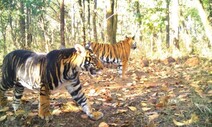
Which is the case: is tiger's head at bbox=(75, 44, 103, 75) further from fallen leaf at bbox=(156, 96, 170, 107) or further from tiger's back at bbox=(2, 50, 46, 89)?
fallen leaf at bbox=(156, 96, 170, 107)

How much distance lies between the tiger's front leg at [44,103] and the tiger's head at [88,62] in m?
0.63

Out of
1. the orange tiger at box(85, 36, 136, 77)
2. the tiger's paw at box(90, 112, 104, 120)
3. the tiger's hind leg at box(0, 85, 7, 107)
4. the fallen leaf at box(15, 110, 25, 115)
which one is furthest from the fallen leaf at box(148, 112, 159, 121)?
the orange tiger at box(85, 36, 136, 77)

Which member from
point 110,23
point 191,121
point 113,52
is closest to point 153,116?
point 191,121

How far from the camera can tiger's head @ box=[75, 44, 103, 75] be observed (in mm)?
4352

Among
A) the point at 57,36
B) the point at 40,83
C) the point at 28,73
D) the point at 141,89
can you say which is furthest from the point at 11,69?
the point at 57,36

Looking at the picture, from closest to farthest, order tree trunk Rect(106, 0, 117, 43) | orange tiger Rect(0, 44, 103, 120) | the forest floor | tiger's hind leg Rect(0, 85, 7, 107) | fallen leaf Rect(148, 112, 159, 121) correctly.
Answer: the forest floor
fallen leaf Rect(148, 112, 159, 121)
orange tiger Rect(0, 44, 103, 120)
tiger's hind leg Rect(0, 85, 7, 107)
tree trunk Rect(106, 0, 117, 43)

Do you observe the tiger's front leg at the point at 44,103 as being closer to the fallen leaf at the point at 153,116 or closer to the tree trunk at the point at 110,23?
the fallen leaf at the point at 153,116

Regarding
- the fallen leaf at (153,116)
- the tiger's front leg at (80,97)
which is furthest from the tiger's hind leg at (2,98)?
the fallen leaf at (153,116)

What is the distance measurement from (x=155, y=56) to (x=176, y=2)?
2.49 metres

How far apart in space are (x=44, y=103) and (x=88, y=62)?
2.86 ft

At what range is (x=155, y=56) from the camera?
1157 cm

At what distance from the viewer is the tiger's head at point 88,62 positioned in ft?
14.3

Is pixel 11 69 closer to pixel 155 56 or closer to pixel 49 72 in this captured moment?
pixel 49 72

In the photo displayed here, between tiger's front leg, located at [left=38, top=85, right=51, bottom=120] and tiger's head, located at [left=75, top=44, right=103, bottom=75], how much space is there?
0.63m
